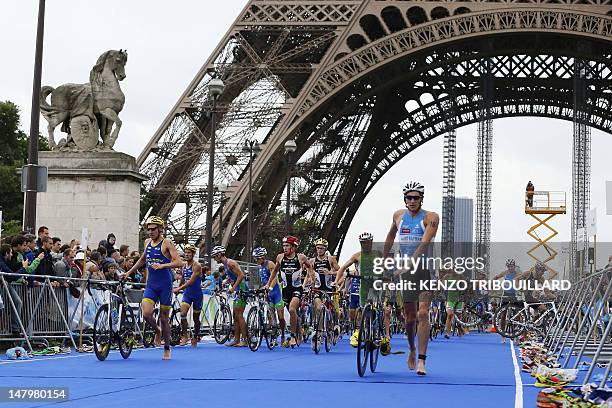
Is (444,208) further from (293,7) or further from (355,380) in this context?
(355,380)

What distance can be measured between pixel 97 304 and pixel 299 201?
121 ft

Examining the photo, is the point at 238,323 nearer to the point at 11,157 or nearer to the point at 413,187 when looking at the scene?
the point at 413,187

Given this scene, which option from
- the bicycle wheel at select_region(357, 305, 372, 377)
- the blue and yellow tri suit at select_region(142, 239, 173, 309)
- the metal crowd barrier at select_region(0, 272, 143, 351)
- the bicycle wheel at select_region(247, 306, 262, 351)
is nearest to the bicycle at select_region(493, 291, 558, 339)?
the bicycle wheel at select_region(247, 306, 262, 351)

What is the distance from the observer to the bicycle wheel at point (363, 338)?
11297mm

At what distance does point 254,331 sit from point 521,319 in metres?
7.04

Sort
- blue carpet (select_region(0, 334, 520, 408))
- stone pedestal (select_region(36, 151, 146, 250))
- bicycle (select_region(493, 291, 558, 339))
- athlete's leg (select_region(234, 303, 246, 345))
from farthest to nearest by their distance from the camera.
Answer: stone pedestal (select_region(36, 151, 146, 250)) → bicycle (select_region(493, 291, 558, 339)) → athlete's leg (select_region(234, 303, 246, 345)) → blue carpet (select_region(0, 334, 520, 408))

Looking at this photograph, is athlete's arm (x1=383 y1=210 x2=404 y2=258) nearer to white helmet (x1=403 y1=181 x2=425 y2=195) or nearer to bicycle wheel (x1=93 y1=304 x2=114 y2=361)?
white helmet (x1=403 y1=181 x2=425 y2=195)

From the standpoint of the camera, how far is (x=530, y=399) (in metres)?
9.36

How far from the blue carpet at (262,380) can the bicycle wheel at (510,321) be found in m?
6.26

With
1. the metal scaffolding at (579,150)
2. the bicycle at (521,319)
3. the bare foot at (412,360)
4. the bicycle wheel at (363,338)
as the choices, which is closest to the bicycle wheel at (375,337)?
the bicycle wheel at (363,338)

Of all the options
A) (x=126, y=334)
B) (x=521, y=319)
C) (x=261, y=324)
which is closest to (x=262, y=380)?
(x=126, y=334)

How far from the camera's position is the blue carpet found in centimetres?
893

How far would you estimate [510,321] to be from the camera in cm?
2236

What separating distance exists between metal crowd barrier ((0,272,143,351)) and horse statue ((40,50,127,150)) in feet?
22.4
